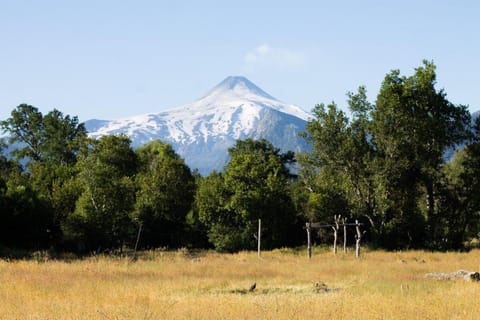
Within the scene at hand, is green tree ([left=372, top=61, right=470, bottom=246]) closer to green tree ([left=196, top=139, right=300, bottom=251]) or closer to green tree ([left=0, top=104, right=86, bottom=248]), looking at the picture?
green tree ([left=196, top=139, right=300, bottom=251])

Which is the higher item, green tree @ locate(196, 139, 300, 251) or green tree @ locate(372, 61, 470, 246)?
green tree @ locate(372, 61, 470, 246)

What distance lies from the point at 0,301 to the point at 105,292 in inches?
126

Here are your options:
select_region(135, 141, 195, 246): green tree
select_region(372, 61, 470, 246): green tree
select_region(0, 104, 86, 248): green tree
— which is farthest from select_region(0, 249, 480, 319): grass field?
select_region(0, 104, 86, 248): green tree

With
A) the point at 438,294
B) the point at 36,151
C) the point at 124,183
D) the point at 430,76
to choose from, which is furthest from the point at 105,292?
A: the point at 36,151

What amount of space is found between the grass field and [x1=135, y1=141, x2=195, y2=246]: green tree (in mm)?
28745

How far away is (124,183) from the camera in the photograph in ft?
140

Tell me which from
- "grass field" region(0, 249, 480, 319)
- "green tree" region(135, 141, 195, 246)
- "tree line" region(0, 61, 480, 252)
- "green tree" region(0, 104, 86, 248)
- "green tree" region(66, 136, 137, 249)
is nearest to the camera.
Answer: "grass field" region(0, 249, 480, 319)

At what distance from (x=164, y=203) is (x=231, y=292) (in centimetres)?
3934

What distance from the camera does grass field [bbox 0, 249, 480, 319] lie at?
41.6ft

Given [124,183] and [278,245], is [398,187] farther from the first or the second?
[124,183]

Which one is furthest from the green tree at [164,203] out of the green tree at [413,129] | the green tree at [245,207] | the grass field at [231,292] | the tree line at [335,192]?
the grass field at [231,292]

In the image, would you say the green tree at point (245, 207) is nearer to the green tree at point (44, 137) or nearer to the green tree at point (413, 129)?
the green tree at point (413, 129)

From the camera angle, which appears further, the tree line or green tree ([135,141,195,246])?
green tree ([135,141,195,246])

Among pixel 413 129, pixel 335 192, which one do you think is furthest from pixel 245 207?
pixel 413 129
